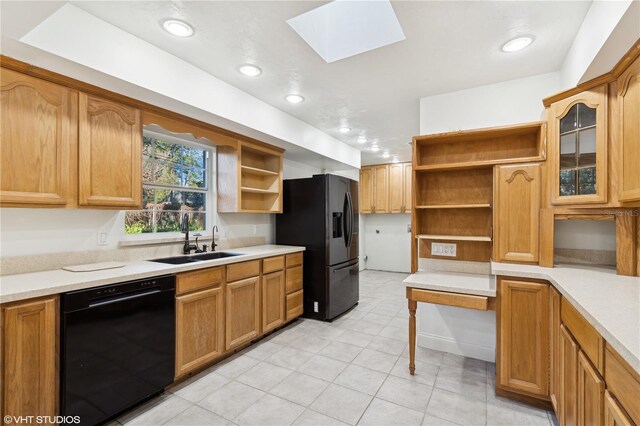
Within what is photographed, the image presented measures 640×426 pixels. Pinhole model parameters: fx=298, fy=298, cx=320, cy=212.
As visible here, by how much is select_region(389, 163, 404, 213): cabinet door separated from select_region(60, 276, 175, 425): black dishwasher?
16.6 feet

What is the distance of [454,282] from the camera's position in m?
2.42

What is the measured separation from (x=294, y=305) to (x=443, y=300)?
1889 mm

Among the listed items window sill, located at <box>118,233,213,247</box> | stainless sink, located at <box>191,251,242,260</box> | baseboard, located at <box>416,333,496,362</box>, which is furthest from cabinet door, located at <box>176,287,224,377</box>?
baseboard, located at <box>416,333,496,362</box>

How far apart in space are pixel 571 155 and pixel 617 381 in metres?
1.63

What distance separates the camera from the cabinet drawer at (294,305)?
355cm

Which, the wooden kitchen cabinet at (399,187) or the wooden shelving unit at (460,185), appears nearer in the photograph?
the wooden shelving unit at (460,185)

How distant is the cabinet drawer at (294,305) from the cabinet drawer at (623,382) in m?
2.85

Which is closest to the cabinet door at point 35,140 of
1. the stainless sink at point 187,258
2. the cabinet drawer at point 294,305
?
the stainless sink at point 187,258

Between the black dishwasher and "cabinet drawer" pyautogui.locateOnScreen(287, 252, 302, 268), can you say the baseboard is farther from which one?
the black dishwasher

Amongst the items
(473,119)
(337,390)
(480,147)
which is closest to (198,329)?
(337,390)

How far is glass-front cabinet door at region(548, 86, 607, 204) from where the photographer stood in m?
1.92

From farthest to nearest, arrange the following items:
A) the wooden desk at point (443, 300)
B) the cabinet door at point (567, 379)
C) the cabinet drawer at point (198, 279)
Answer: the cabinet drawer at point (198, 279) < the wooden desk at point (443, 300) < the cabinet door at point (567, 379)

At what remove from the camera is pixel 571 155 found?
2115 millimetres

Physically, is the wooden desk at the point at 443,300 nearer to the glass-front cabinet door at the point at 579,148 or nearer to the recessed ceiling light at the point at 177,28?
the glass-front cabinet door at the point at 579,148
